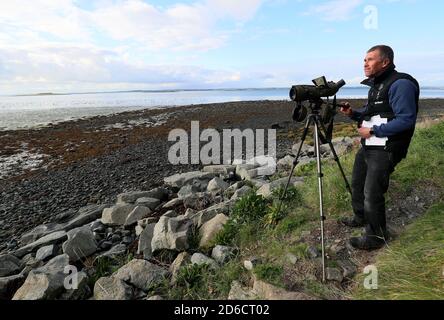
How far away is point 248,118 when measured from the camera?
33.3 metres

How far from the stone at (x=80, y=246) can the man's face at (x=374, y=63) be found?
593 centimetres

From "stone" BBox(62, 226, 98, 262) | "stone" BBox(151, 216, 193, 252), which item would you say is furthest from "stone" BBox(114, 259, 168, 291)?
"stone" BBox(62, 226, 98, 262)

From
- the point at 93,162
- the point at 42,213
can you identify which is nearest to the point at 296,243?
the point at 42,213

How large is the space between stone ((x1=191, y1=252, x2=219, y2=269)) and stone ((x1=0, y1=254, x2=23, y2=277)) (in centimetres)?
422

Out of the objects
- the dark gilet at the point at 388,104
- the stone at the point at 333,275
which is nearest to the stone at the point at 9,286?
the stone at the point at 333,275

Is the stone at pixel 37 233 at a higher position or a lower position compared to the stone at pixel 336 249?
lower

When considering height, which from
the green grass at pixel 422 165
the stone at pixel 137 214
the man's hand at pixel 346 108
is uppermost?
the man's hand at pixel 346 108

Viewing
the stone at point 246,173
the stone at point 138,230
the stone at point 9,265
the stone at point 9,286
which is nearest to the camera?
the stone at point 9,286

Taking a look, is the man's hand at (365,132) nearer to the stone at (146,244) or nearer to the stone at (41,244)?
the stone at (146,244)

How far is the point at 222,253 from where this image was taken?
5.02 m

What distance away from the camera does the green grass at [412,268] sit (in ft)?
11.3

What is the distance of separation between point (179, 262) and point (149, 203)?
3976 millimetres

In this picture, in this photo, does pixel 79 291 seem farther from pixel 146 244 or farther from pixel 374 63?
pixel 374 63

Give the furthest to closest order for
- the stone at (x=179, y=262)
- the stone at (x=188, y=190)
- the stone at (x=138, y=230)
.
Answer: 1. the stone at (x=188, y=190)
2. the stone at (x=138, y=230)
3. the stone at (x=179, y=262)
